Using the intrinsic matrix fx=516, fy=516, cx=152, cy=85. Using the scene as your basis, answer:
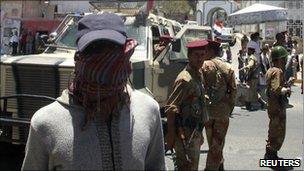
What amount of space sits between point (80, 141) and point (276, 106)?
5.11 meters

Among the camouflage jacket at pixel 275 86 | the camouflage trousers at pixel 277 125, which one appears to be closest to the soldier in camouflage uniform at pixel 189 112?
the camouflage jacket at pixel 275 86

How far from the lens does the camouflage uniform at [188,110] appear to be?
445 centimetres

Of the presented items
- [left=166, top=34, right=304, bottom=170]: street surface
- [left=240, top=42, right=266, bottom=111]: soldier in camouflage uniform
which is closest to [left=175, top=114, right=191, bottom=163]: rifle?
[left=166, top=34, right=304, bottom=170]: street surface

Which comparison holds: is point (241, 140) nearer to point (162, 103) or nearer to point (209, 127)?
point (162, 103)

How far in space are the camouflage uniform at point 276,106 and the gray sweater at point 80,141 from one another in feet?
15.9

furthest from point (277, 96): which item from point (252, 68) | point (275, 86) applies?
point (252, 68)

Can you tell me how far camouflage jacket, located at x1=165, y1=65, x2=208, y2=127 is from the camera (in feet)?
14.7

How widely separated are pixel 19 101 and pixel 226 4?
48.4m

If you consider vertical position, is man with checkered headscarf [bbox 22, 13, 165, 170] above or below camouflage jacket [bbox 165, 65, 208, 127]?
above

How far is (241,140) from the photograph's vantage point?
8531mm

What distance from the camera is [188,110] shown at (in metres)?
4.51

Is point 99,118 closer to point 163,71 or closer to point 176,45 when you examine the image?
point 176,45

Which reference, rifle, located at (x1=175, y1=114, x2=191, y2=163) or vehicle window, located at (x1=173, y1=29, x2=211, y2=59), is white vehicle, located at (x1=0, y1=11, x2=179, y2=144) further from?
rifle, located at (x1=175, y1=114, x2=191, y2=163)

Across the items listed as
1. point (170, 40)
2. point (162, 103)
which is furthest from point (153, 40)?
point (162, 103)
